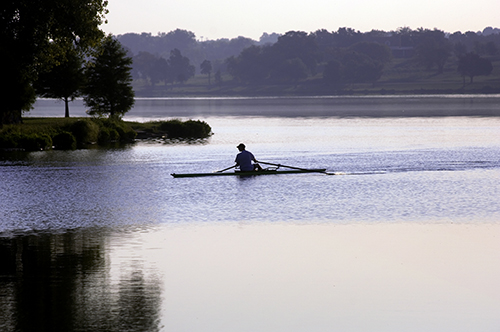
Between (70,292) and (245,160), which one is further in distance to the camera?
(245,160)

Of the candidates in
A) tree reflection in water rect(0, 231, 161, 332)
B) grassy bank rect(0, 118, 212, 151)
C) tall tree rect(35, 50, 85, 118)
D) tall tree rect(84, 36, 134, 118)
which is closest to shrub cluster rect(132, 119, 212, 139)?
grassy bank rect(0, 118, 212, 151)

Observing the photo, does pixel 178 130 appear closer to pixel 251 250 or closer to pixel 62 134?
pixel 62 134

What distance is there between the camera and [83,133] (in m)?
66.4

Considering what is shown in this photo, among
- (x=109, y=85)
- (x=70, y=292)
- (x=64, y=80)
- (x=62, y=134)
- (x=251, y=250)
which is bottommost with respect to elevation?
(x=251, y=250)

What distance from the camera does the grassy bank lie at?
59062 millimetres

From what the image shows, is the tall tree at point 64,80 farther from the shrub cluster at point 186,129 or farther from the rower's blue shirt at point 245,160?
the rower's blue shirt at point 245,160

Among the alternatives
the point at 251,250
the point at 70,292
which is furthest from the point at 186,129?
the point at 70,292

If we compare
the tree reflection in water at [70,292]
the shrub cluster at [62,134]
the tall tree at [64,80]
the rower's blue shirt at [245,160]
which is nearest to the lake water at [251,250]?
the tree reflection in water at [70,292]

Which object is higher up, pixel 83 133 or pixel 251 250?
pixel 83 133

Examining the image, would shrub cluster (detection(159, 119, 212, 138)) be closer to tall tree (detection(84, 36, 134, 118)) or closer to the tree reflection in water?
tall tree (detection(84, 36, 134, 118))

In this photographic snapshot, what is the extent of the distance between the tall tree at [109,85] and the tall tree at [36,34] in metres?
20.4

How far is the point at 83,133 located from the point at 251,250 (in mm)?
50583

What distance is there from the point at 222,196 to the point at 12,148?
33.8 metres

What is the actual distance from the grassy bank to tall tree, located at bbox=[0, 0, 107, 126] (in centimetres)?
390
